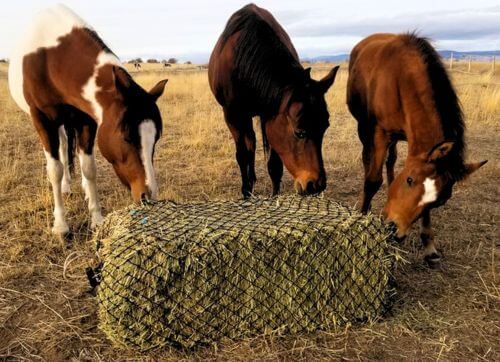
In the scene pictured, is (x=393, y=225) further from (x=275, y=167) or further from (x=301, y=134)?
(x=275, y=167)

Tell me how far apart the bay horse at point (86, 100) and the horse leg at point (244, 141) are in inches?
44.6

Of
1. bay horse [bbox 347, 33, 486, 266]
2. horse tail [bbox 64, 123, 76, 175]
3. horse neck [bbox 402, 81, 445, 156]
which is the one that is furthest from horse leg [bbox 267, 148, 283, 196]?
horse tail [bbox 64, 123, 76, 175]

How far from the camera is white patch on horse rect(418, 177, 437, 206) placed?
299cm

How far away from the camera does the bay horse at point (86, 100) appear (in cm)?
324

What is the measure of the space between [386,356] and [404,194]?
1195 mm

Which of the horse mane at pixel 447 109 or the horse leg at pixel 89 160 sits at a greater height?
the horse mane at pixel 447 109

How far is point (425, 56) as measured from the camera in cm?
372

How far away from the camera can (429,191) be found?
9.87 feet

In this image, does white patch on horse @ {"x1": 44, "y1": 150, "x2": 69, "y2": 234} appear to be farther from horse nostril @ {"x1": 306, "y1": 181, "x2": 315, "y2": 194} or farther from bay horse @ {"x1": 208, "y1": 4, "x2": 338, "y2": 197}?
horse nostril @ {"x1": 306, "y1": 181, "x2": 315, "y2": 194}

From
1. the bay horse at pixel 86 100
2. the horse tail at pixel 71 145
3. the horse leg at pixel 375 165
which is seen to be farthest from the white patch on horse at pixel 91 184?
the horse leg at pixel 375 165

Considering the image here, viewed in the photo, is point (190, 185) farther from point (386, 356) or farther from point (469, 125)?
point (469, 125)

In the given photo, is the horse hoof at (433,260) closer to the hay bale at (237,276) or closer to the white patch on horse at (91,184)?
the hay bale at (237,276)

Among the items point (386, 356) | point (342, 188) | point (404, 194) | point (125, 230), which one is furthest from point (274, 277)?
point (342, 188)

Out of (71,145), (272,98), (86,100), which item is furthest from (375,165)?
(71,145)
